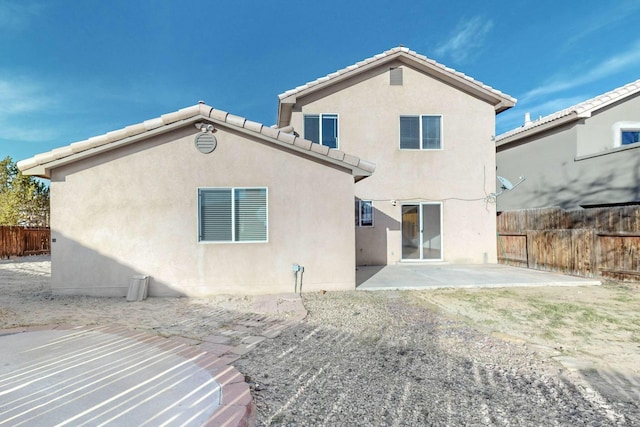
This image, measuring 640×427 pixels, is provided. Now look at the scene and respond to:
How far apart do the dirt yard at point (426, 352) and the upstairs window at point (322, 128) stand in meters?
6.42

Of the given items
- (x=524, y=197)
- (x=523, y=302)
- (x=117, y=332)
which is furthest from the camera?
(x=524, y=197)

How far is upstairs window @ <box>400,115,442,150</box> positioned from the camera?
38.9ft

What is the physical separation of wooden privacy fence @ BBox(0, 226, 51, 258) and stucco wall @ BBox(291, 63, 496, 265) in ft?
59.5

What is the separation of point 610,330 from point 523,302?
167 cm

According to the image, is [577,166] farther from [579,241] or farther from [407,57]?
[407,57]

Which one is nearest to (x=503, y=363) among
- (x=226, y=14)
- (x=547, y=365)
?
(x=547, y=365)

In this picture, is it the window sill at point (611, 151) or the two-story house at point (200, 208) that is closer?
the two-story house at point (200, 208)

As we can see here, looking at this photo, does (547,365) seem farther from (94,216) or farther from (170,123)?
(94,216)

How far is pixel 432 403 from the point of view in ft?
8.98

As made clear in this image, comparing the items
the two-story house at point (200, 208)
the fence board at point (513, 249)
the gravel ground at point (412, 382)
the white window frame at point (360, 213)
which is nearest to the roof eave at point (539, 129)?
the fence board at point (513, 249)

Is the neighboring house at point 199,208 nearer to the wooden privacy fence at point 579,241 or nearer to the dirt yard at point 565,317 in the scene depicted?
the dirt yard at point 565,317

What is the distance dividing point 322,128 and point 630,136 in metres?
12.2

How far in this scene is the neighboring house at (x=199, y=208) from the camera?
681cm

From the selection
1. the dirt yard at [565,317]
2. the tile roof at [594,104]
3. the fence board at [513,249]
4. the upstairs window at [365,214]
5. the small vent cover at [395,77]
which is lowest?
the dirt yard at [565,317]
